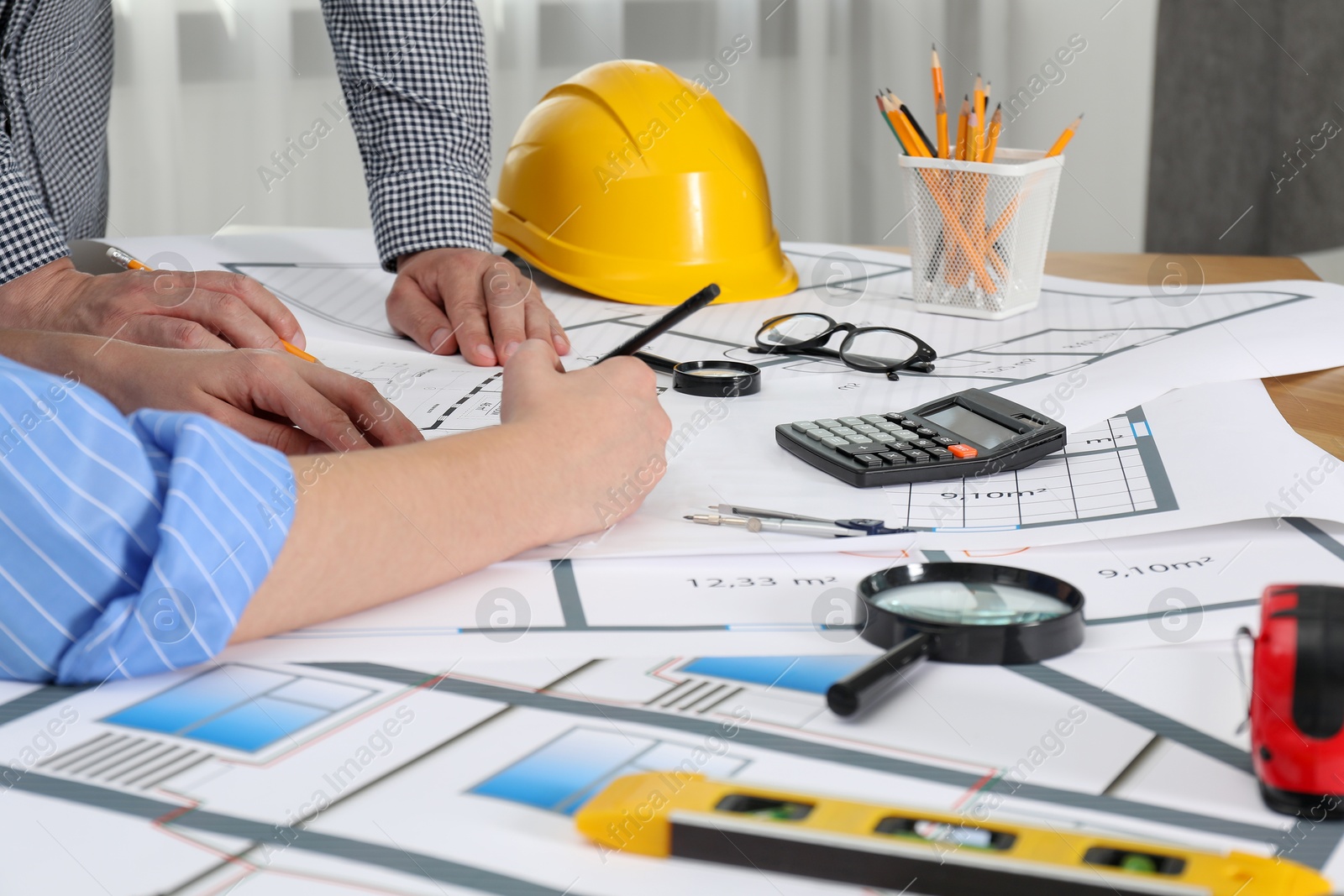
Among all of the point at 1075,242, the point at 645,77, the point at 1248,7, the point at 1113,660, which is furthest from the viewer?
the point at 1075,242

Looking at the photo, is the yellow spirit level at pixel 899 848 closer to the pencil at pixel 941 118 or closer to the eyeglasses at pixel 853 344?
the eyeglasses at pixel 853 344

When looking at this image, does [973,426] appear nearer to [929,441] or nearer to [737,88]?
[929,441]

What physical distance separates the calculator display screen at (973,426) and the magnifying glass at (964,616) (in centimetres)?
21

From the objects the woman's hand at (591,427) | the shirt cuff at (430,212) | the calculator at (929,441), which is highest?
the shirt cuff at (430,212)

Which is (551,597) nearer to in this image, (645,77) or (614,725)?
(614,725)

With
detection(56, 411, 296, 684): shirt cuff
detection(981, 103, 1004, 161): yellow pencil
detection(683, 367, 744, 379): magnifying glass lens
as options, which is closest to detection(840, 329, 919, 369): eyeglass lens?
detection(683, 367, 744, 379): magnifying glass lens

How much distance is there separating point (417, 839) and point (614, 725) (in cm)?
9

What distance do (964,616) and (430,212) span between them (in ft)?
2.52

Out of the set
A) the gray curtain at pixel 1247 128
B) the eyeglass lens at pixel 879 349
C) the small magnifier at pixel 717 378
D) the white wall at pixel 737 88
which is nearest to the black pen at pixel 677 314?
the small magnifier at pixel 717 378

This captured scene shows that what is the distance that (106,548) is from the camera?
48 centimetres

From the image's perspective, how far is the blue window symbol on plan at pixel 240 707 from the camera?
0.44 meters

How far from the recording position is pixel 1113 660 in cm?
48

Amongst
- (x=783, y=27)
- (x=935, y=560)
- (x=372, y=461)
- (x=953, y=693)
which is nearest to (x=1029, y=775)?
(x=953, y=693)

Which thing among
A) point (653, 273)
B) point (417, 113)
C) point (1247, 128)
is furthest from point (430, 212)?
point (1247, 128)
